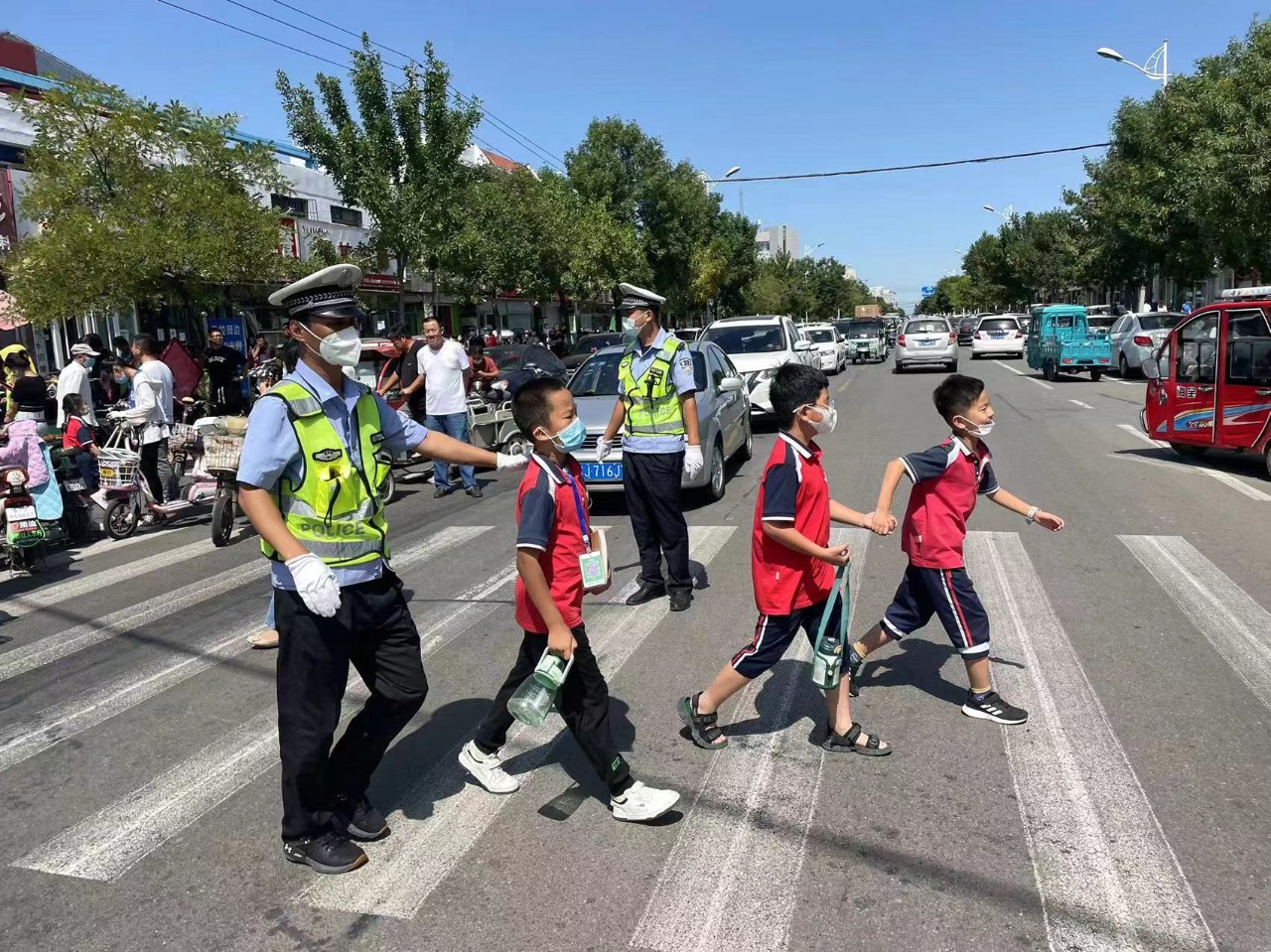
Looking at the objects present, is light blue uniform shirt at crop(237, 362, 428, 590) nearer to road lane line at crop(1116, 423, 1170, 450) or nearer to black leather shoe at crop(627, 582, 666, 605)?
black leather shoe at crop(627, 582, 666, 605)

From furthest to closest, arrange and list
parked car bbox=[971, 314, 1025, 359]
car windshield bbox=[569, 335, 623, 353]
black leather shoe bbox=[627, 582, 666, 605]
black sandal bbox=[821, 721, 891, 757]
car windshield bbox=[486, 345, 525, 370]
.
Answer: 1. parked car bbox=[971, 314, 1025, 359]
2. car windshield bbox=[569, 335, 623, 353]
3. car windshield bbox=[486, 345, 525, 370]
4. black leather shoe bbox=[627, 582, 666, 605]
5. black sandal bbox=[821, 721, 891, 757]

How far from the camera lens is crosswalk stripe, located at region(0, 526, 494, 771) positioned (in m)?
4.59

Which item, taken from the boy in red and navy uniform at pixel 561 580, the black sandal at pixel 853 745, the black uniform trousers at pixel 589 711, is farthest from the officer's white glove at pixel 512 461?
the black sandal at pixel 853 745

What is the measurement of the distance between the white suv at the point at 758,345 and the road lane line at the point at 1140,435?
17.0 feet

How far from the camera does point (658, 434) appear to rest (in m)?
6.28

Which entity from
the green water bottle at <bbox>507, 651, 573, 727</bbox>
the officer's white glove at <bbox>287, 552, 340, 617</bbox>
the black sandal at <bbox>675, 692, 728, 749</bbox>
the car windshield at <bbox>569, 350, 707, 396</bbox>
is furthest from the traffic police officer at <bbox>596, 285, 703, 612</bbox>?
the car windshield at <bbox>569, 350, 707, 396</bbox>

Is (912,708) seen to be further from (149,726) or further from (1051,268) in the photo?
(1051,268)

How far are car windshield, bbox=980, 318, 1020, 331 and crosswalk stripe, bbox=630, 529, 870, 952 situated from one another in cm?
3719

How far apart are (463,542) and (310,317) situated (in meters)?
5.66

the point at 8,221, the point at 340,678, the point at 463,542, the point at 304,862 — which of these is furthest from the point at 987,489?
the point at 8,221

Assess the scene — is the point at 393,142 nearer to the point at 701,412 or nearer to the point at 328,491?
the point at 701,412

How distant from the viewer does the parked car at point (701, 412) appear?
941 cm

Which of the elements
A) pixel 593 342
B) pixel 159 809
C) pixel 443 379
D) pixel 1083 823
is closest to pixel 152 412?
pixel 443 379

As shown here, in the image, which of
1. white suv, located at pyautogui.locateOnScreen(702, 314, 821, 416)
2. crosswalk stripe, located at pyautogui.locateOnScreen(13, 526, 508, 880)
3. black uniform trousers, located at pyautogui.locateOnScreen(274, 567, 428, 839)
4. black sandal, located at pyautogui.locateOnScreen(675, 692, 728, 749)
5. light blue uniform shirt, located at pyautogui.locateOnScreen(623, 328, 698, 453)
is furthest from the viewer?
white suv, located at pyautogui.locateOnScreen(702, 314, 821, 416)
